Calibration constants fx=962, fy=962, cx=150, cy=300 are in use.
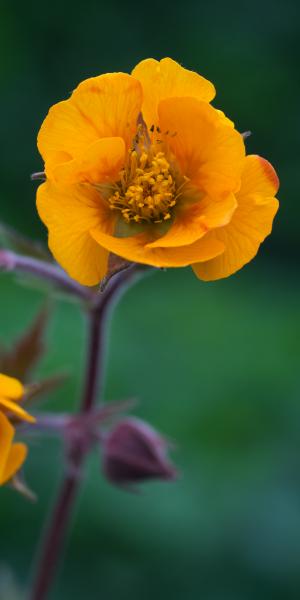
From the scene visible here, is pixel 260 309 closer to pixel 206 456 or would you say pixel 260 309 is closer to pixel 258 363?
pixel 258 363

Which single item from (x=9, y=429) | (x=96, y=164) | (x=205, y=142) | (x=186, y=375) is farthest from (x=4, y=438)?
(x=186, y=375)

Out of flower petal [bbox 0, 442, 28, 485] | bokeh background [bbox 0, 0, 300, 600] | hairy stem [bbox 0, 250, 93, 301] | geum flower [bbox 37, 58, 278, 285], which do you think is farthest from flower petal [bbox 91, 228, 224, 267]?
bokeh background [bbox 0, 0, 300, 600]

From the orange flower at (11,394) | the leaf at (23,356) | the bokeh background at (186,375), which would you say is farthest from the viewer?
the bokeh background at (186,375)

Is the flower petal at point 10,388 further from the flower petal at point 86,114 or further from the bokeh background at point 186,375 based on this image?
the bokeh background at point 186,375

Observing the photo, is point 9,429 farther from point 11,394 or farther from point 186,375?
point 186,375

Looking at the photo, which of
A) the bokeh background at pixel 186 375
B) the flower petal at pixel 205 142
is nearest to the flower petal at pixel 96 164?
the flower petal at pixel 205 142

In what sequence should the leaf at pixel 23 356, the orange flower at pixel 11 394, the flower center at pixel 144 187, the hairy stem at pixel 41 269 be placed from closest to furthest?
the orange flower at pixel 11 394, the flower center at pixel 144 187, the hairy stem at pixel 41 269, the leaf at pixel 23 356

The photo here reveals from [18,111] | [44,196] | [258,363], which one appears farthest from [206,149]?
[18,111]
